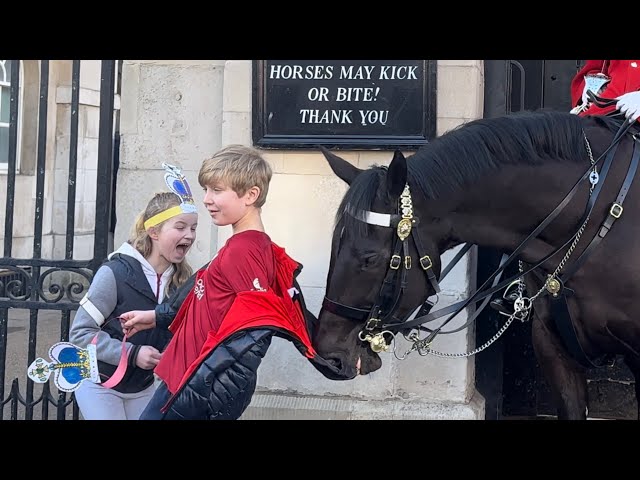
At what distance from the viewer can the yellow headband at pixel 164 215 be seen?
343 centimetres

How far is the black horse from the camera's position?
2.78 metres

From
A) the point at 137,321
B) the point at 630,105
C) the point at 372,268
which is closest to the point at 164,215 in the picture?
the point at 137,321

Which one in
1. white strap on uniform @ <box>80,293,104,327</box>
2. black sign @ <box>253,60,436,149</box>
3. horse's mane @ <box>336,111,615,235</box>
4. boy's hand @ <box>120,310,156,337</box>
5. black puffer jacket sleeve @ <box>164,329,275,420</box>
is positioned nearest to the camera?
black puffer jacket sleeve @ <box>164,329,275,420</box>

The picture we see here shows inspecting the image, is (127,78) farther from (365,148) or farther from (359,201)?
(359,201)

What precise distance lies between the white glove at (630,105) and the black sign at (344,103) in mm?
1352

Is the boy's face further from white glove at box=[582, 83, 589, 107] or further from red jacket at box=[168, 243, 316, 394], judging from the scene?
white glove at box=[582, 83, 589, 107]

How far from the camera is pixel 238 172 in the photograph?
117 inches

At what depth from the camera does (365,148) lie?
4359 mm

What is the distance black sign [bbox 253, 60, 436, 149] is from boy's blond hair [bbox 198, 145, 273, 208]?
1374 millimetres

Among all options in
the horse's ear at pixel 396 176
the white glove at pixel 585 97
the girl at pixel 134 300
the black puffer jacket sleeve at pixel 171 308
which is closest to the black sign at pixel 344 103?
the white glove at pixel 585 97

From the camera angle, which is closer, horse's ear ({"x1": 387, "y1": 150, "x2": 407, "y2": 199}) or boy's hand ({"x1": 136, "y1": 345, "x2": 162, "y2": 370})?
horse's ear ({"x1": 387, "y1": 150, "x2": 407, "y2": 199})

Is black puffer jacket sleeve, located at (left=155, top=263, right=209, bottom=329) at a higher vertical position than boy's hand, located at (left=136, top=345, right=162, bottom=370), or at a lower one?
higher

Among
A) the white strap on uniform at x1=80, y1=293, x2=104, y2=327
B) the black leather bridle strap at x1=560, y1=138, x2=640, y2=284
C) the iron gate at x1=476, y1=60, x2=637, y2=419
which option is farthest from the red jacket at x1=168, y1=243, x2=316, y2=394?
the iron gate at x1=476, y1=60, x2=637, y2=419

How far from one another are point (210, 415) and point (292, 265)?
2.11ft
